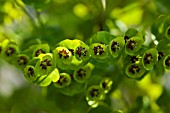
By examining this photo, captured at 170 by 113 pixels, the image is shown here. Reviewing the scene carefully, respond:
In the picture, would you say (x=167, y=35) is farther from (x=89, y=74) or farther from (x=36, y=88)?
(x=36, y=88)

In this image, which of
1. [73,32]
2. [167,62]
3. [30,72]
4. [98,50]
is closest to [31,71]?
[30,72]

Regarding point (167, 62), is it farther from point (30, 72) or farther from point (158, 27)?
point (30, 72)

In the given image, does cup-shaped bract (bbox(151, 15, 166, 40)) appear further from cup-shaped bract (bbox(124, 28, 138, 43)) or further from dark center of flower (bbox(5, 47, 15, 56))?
dark center of flower (bbox(5, 47, 15, 56))

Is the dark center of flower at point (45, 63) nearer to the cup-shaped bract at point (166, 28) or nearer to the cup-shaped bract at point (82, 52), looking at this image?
the cup-shaped bract at point (82, 52)

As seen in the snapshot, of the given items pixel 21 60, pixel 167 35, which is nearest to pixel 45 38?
pixel 21 60

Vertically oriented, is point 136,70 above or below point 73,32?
below

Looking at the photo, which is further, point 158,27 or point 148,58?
point 158,27

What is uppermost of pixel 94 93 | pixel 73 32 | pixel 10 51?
pixel 73 32
